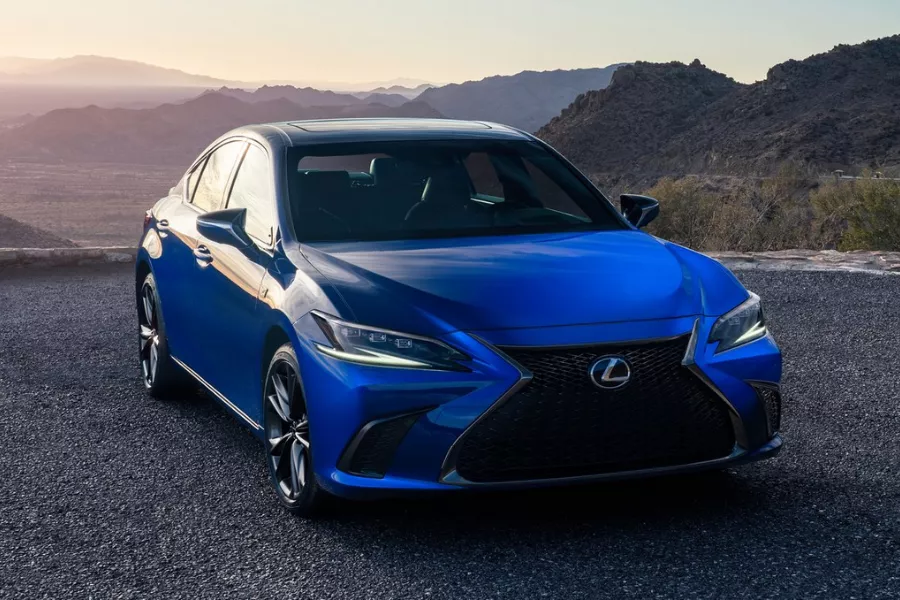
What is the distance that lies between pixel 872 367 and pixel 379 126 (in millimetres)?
3669

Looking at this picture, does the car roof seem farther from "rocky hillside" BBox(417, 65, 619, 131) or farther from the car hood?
"rocky hillside" BBox(417, 65, 619, 131)

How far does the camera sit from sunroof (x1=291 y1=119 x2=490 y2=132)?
5.91m

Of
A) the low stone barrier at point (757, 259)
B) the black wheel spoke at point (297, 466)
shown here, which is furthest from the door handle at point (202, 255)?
the low stone barrier at point (757, 259)

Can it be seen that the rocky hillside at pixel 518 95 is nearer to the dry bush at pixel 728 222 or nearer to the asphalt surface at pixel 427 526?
the dry bush at pixel 728 222

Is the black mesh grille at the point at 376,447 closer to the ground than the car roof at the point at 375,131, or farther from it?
closer to the ground

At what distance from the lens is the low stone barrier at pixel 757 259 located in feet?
38.6

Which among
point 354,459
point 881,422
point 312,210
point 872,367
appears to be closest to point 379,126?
point 312,210

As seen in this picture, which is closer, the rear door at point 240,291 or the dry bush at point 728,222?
the rear door at point 240,291

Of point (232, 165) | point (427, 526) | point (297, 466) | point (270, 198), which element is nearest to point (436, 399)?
point (427, 526)

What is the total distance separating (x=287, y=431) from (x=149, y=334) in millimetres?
2644

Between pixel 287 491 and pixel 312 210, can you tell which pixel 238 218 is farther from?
pixel 287 491

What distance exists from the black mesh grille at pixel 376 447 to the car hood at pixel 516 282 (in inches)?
13.4

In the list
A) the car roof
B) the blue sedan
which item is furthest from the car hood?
the car roof

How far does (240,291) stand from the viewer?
5129 millimetres
